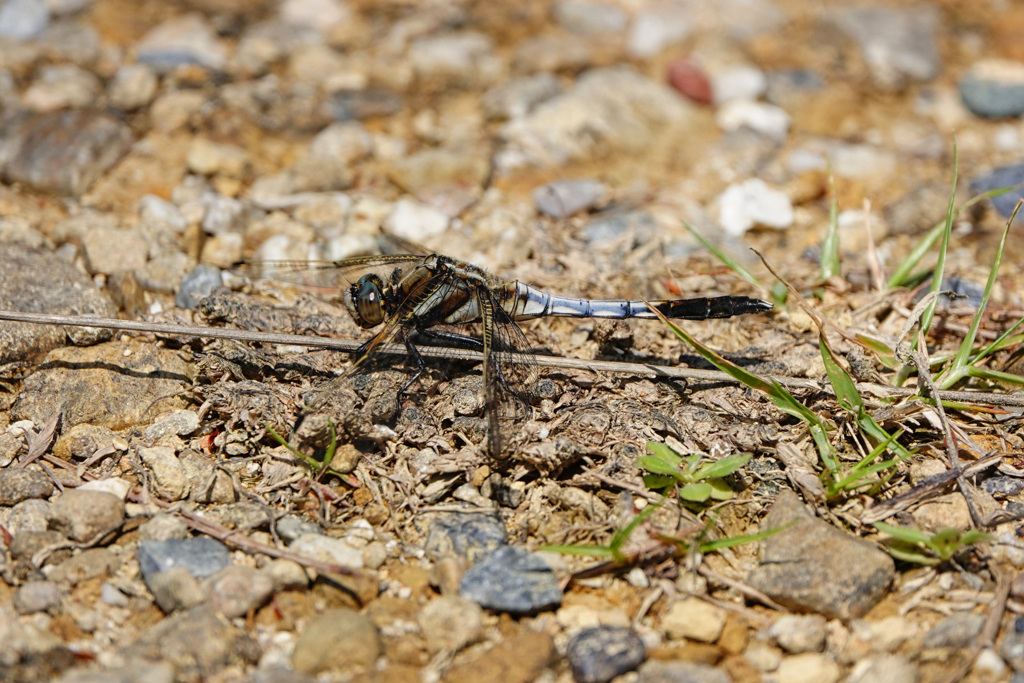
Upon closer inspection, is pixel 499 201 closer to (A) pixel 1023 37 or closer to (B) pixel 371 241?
(B) pixel 371 241

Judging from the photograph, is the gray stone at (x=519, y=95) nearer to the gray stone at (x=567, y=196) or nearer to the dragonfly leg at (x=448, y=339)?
the gray stone at (x=567, y=196)

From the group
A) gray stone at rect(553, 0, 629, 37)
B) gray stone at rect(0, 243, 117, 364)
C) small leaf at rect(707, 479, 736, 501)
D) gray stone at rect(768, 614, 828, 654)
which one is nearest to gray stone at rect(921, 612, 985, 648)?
gray stone at rect(768, 614, 828, 654)

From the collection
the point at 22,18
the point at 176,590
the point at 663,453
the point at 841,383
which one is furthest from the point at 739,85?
the point at 22,18

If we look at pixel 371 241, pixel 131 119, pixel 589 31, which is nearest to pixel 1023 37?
pixel 589 31

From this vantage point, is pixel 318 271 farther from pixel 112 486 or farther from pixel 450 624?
pixel 450 624

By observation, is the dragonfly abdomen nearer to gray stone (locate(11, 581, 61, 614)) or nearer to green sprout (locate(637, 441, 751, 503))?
green sprout (locate(637, 441, 751, 503))

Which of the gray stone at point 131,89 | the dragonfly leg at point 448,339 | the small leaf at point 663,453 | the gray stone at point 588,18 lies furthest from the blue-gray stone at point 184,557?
the gray stone at point 588,18
